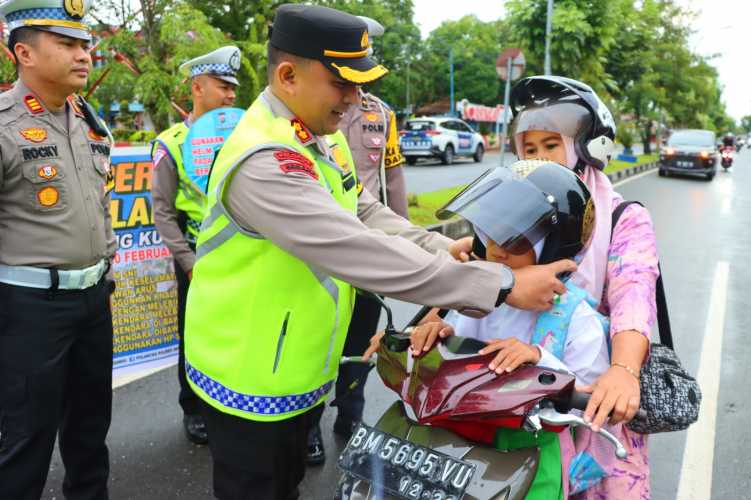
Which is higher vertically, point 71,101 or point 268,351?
point 71,101

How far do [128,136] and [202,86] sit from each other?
9.98 m

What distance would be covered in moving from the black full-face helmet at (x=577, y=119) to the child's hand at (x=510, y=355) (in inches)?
29.8

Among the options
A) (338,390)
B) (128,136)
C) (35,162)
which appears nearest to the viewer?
(35,162)

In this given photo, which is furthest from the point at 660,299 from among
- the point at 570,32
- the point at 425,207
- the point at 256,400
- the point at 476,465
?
the point at 570,32

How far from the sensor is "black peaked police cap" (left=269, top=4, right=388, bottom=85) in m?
1.57

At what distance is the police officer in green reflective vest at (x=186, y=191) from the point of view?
3.14 metres

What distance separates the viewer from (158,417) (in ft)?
11.6

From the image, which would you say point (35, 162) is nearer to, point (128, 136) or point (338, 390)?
point (338, 390)

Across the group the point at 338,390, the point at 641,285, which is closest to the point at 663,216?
the point at 338,390

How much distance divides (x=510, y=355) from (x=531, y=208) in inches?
13.6

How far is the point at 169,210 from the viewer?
3197 mm

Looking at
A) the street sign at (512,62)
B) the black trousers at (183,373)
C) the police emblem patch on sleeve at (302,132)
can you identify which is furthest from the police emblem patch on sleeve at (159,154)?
the street sign at (512,62)

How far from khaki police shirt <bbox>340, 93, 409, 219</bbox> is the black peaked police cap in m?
1.69

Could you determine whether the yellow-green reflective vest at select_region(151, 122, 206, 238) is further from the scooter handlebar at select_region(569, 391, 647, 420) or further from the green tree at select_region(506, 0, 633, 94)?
the green tree at select_region(506, 0, 633, 94)
